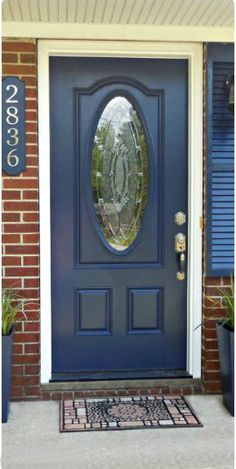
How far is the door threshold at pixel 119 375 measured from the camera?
10.9ft

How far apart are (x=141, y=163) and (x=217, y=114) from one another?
570mm

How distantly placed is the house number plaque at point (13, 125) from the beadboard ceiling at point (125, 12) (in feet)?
1.30

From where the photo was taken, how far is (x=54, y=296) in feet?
10.9

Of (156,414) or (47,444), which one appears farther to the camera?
(156,414)

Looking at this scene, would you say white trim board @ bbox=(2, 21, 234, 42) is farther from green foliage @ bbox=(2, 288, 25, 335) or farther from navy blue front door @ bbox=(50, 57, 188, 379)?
green foliage @ bbox=(2, 288, 25, 335)

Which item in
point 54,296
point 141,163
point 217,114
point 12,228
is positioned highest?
point 217,114

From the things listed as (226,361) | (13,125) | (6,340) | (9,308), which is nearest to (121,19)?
(13,125)

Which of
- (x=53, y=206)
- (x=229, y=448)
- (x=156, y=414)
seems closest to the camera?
(x=229, y=448)

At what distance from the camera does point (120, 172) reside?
3.36 metres

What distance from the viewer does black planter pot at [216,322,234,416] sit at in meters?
2.93

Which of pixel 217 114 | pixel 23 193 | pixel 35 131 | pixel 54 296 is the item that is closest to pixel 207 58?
pixel 217 114

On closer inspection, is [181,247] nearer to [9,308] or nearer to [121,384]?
[121,384]

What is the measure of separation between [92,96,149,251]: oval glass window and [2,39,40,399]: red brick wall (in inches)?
17.0

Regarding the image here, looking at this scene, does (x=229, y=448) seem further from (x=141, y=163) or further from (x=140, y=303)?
(x=141, y=163)
